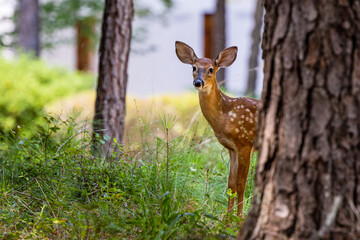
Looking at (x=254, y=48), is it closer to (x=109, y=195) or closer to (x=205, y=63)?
(x=205, y=63)

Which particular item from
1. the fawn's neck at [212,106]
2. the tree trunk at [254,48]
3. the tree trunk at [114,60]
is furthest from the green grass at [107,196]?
the tree trunk at [254,48]

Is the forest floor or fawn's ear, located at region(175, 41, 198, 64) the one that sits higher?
fawn's ear, located at region(175, 41, 198, 64)

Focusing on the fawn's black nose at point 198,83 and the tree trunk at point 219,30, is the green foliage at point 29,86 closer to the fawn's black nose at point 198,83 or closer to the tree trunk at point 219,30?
the tree trunk at point 219,30

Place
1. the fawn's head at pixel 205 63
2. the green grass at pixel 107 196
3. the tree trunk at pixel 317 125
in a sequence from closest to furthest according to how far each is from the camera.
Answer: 1. the tree trunk at pixel 317 125
2. the green grass at pixel 107 196
3. the fawn's head at pixel 205 63

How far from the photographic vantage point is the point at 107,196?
337cm

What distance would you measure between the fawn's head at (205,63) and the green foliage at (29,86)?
6.17 meters

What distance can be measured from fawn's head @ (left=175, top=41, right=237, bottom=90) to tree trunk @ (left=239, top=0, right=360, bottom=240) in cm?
190

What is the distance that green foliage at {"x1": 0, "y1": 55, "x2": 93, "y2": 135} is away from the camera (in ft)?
37.9

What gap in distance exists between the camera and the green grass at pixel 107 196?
3020mm

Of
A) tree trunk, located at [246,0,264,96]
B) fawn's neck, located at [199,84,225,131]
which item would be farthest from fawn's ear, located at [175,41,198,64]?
tree trunk, located at [246,0,264,96]

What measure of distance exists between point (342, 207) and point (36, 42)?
14394 mm

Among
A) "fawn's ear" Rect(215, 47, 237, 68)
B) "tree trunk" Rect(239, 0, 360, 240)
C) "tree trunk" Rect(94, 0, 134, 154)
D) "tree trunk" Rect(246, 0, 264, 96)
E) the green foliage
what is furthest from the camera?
the green foliage

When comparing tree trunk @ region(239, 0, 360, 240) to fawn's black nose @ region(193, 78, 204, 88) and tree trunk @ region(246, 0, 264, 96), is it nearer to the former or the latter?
fawn's black nose @ region(193, 78, 204, 88)

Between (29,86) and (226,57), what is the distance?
8.80 meters
